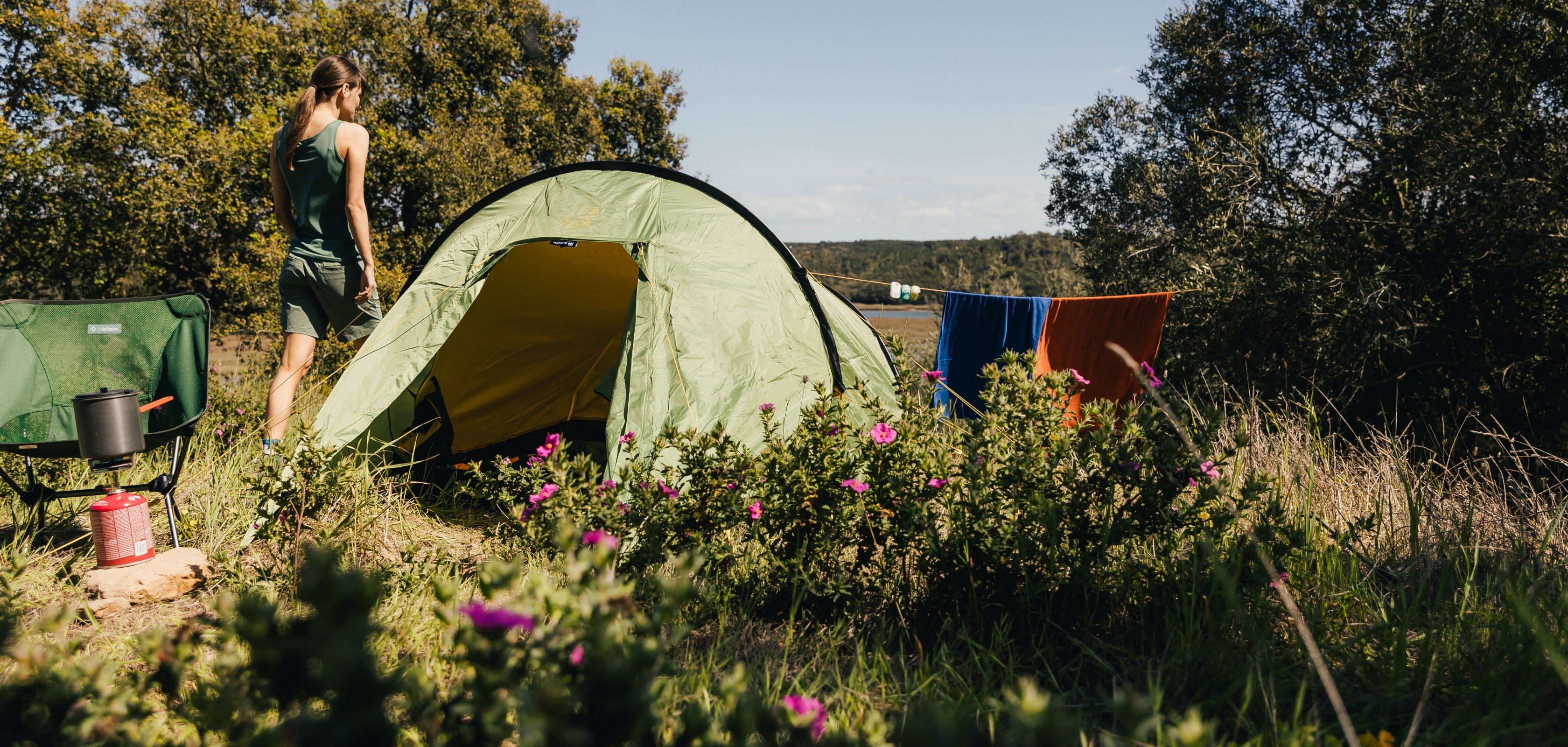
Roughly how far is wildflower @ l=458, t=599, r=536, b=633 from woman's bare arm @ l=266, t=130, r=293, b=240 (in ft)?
9.03

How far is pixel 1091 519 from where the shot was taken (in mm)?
1984

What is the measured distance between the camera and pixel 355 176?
2.87m

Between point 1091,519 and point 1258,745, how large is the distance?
0.72 meters

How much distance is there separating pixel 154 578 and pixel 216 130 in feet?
35.7

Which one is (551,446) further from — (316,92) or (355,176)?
(316,92)

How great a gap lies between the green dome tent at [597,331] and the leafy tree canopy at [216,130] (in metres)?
6.80

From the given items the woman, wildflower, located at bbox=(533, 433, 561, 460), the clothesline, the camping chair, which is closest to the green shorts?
the woman

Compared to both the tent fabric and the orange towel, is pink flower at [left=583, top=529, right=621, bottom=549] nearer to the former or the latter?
the tent fabric

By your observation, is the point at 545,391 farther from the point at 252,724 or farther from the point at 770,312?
the point at 252,724

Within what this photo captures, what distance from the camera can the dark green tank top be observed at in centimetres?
285

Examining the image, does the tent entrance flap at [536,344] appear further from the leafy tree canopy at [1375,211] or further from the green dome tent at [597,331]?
the leafy tree canopy at [1375,211]

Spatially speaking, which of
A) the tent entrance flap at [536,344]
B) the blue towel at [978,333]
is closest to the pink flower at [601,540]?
the tent entrance flap at [536,344]

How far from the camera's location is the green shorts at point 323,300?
115 inches

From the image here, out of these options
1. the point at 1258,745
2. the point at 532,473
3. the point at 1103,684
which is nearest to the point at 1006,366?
the point at 1103,684
